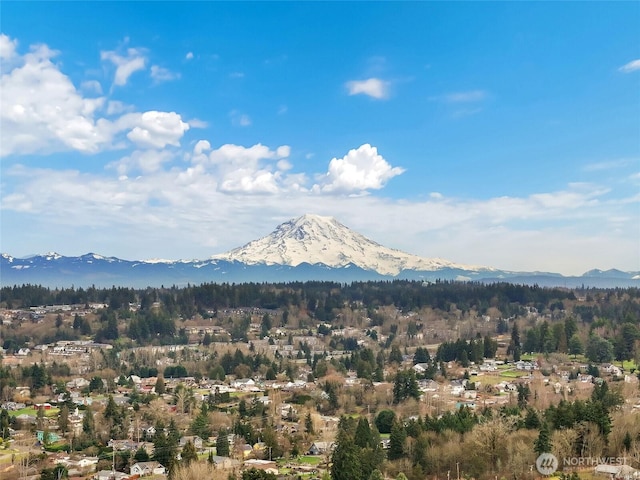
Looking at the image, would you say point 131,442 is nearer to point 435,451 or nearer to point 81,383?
point 435,451

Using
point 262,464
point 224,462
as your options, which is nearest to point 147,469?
point 224,462

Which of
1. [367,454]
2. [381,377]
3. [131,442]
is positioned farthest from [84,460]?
[381,377]

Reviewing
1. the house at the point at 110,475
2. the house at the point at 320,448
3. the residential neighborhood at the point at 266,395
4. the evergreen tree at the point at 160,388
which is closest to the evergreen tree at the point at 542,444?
the residential neighborhood at the point at 266,395

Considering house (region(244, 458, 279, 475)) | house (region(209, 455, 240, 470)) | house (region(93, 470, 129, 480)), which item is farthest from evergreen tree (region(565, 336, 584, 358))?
house (region(93, 470, 129, 480))

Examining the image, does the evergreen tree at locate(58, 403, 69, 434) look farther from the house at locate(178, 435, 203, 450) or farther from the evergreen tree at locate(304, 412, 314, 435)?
the evergreen tree at locate(304, 412, 314, 435)

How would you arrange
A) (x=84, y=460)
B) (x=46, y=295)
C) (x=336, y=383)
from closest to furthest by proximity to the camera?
(x=84, y=460) → (x=336, y=383) → (x=46, y=295)
